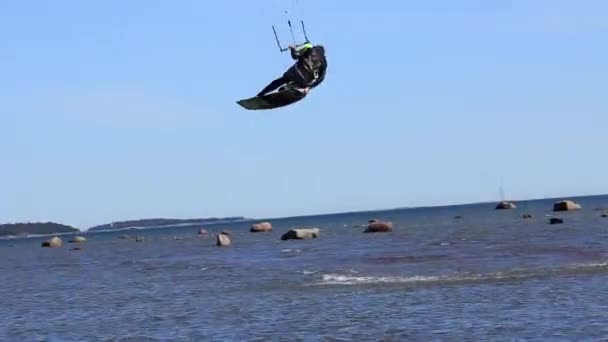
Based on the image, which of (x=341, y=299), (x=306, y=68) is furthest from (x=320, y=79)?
(x=341, y=299)

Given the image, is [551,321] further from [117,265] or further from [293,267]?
[117,265]

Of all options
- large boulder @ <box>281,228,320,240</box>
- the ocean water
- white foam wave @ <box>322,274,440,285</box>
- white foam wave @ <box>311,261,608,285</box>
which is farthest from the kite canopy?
large boulder @ <box>281,228,320,240</box>

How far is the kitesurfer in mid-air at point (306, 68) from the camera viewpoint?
17656mm

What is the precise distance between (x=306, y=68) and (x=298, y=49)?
0.42 meters

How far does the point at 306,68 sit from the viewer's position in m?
17.9

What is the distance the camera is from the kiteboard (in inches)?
716

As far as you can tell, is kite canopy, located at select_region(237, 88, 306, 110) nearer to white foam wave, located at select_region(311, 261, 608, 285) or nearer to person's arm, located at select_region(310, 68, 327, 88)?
person's arm, located at select_region(310, 68, 327, 88)

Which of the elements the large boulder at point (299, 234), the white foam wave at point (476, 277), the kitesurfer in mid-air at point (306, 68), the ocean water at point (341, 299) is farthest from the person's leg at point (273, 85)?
the large boulder at point (299, 234)

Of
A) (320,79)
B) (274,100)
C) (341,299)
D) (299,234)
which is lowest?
(341,299)

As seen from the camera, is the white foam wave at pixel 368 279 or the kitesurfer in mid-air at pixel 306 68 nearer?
the kitesurfer in mid-air at pixel 306 68

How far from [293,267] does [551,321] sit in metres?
23.5

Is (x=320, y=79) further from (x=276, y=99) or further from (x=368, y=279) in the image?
(x=368, y=279)

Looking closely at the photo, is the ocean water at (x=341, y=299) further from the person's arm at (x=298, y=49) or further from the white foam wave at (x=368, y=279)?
the person's arm at (x=298, y=49)

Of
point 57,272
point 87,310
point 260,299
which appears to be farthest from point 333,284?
point 57,272
